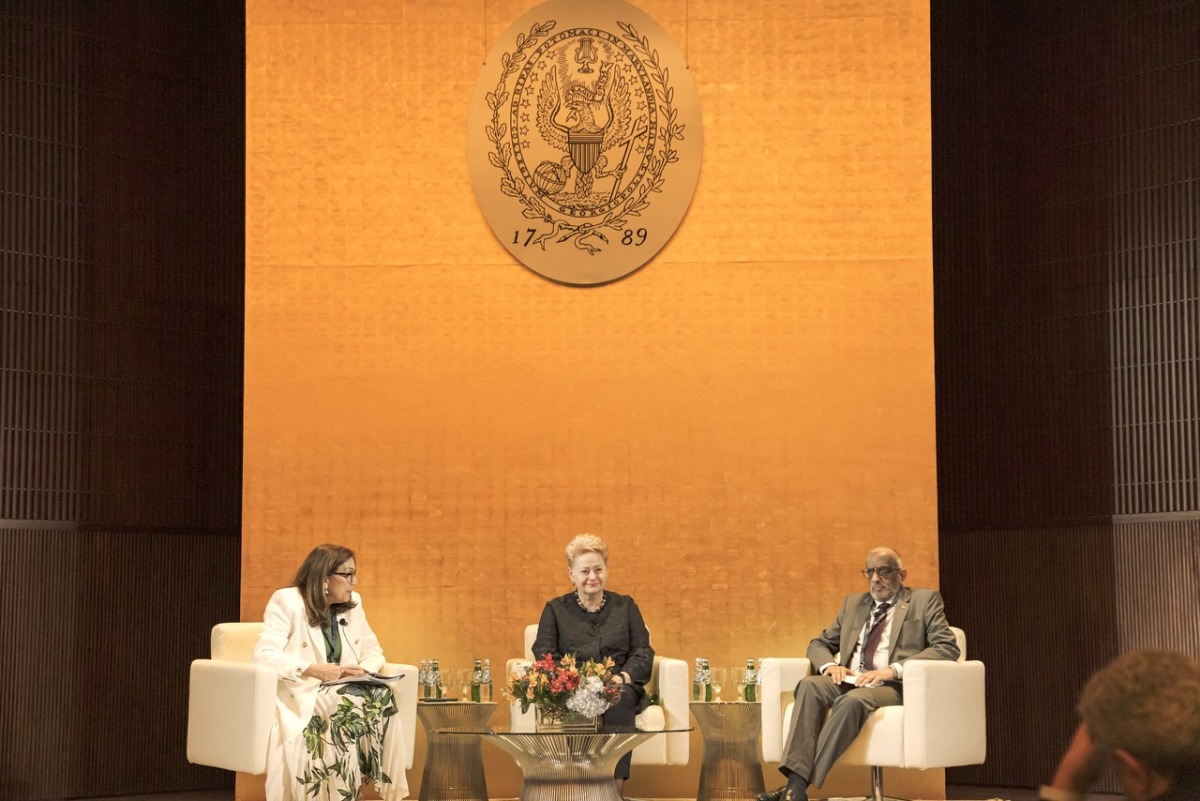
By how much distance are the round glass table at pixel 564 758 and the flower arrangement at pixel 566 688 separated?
0.15 meters

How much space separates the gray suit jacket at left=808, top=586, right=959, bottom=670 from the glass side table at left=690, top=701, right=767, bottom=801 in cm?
36

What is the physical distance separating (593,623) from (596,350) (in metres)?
1.33

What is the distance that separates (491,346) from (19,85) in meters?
2.99

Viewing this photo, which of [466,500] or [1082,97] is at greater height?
[1082,97]

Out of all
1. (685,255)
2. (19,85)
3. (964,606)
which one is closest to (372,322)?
(685,255)

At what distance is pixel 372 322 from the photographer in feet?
21.8

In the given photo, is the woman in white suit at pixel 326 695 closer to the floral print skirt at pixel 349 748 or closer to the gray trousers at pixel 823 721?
the floral print skirt at pixel 349 748

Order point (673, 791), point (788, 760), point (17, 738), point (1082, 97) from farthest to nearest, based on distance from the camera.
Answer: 1. point (1082, 97)
2. point (17, 738)
3. point (673, 791)
4. point (788, 760)

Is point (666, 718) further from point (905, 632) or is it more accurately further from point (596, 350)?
point (596, 350)

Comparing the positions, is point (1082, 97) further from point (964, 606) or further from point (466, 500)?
point (466, 500)

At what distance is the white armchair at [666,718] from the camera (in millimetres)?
5789

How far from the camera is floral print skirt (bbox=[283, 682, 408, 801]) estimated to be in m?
5.36

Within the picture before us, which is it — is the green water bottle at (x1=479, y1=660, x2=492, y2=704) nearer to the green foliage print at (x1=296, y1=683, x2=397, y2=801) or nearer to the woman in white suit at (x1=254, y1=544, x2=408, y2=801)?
the woman in white suit at (x1=254, y1=544, x2=408, y2=801)

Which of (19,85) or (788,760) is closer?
(788,760)
